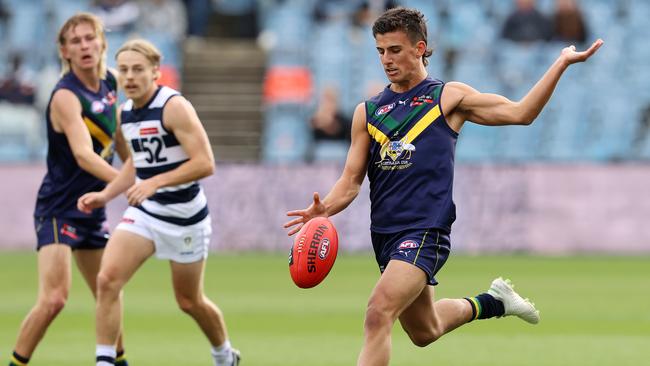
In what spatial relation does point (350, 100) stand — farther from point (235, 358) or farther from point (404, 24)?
point (404, 24)

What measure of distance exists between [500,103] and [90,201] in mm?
2772

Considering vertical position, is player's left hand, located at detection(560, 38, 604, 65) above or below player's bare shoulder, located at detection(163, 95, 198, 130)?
above

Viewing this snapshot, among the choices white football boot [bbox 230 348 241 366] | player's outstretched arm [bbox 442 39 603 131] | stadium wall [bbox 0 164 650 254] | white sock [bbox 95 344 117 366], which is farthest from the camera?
stadium wall [bbox 0 164 650 254]

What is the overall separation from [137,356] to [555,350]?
11.1ft

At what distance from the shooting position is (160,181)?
8305 mm

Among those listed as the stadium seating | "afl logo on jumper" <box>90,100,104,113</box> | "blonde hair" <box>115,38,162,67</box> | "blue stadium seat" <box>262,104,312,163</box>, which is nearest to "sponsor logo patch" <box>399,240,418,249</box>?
"blonde hair" <box>115,38,162,67</box>

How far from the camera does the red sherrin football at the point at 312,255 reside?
7.35 metres

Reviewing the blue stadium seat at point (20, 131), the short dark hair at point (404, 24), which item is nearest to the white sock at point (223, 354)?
the short dark hair at point (404, 24)

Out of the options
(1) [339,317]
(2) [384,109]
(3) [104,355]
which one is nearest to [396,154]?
(2) [384,109]

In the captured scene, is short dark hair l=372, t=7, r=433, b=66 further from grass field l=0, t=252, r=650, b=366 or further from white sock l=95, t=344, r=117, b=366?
grass field l=0, t=252, r=650, b=366

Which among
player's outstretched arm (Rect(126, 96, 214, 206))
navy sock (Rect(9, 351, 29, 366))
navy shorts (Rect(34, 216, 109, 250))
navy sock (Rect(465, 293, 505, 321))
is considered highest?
player's outstretched arm (Rect(126, 96, 214, 206))

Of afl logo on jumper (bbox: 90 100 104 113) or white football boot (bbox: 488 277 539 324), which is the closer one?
white football boot (bbox: 488 277 539 324)

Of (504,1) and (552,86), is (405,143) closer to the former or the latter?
(552,86)

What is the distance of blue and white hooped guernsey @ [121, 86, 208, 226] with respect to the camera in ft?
28.1
